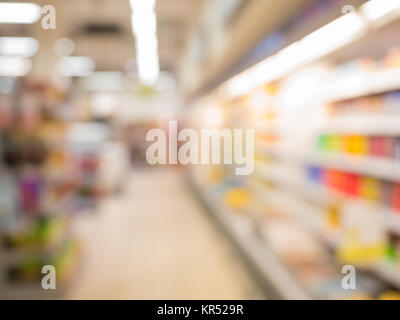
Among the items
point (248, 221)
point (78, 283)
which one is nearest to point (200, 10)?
point (248, 221)

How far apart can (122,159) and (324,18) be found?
23.7 feet

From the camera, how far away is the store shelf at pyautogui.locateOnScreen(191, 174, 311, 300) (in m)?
2.58

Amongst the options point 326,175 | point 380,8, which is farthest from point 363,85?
point 380,8

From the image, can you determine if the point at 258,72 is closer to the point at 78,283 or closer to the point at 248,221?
the point at 248,221

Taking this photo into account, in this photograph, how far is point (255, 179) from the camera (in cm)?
554

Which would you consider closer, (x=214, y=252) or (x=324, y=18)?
(x=324, y=18)

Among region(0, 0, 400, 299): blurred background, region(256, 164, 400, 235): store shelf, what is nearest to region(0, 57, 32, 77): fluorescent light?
region(0, 0, 400, 299): blurred background

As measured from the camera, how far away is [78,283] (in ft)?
11.3

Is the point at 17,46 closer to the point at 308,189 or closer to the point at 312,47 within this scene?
the point at 308,189

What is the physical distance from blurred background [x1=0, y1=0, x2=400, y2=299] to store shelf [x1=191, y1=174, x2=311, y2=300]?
0.06ft

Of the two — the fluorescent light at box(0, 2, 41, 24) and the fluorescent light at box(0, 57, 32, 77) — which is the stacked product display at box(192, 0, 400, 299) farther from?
the fluorescent light at box(0, 57, 32, 77)

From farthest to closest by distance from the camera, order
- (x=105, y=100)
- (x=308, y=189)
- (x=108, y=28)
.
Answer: (x=105, y=100) < (x=108, y=28) < (x=308, y=189)

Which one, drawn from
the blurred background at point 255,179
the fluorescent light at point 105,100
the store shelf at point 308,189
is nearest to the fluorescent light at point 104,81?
Answer: the fluorescent light at point 105,100

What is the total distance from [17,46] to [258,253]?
709cm
